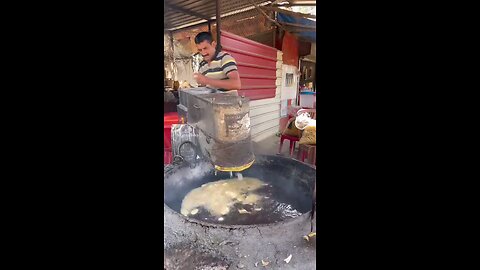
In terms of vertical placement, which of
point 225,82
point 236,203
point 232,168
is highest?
point 225,82

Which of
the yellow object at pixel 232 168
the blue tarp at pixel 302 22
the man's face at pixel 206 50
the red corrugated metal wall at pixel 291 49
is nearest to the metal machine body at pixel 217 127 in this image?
the yellow object at pixel 232 168

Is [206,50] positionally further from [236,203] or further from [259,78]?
[236,203]

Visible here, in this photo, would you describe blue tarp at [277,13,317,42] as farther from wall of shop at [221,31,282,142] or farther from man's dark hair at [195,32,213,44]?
man's dark hair at [195,32,213,44]

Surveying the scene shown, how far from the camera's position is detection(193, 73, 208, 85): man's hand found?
3.55ft

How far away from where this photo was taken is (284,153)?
117 cm

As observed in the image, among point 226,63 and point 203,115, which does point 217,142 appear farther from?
point 226,63

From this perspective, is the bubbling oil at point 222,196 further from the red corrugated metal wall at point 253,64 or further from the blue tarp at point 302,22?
the blue tarp at point 302,22

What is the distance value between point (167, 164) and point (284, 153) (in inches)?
18.6

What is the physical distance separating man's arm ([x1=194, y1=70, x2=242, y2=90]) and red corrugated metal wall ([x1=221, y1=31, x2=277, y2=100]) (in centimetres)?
2

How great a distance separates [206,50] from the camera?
3.53 ft

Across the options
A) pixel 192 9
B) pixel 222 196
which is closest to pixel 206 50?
pixel 192 9

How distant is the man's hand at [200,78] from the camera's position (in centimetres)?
108

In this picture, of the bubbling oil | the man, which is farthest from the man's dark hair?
the bubbling oil

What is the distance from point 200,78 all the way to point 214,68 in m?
0.07
